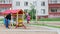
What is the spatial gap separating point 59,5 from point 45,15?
4438 millimetres

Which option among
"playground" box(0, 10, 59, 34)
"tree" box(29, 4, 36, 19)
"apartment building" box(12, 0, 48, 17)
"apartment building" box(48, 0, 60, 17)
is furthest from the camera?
"apartment building" box(12, 0, 48, 17)

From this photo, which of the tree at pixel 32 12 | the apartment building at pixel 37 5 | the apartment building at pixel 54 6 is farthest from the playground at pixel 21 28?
the apartment building at pixel 54 6

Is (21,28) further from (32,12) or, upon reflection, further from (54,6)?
(54,6)

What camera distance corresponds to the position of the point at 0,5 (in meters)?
69.8

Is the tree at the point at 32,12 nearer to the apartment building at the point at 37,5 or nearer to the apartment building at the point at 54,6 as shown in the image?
the apartment building at the point at 37,5

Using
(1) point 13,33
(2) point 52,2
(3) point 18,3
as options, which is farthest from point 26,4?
(1) point 13,33

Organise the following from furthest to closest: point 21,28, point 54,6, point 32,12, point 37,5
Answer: point 37,5 < point 54,6 < point 32,12 < point 21,28

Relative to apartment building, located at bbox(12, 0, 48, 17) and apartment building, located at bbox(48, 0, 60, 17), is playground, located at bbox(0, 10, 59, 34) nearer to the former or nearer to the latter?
apartment building, located at bbox(12, 0, 48, 17)

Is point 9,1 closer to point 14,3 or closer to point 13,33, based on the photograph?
point 14,3

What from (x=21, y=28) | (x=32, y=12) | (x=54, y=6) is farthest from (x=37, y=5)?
(x=21, y=28)

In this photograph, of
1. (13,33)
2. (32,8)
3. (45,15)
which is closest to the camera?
(13,33)

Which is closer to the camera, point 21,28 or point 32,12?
point 21,28

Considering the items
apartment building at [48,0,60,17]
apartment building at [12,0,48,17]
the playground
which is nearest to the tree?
apartment building at [12,0,48,17]

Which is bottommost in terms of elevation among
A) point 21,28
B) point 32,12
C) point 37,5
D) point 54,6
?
point 21,28
